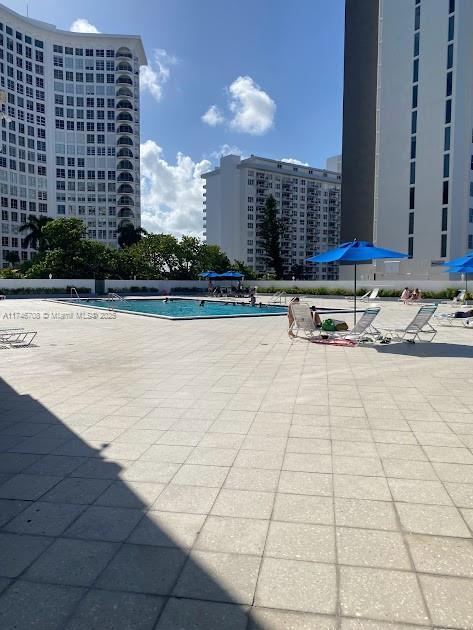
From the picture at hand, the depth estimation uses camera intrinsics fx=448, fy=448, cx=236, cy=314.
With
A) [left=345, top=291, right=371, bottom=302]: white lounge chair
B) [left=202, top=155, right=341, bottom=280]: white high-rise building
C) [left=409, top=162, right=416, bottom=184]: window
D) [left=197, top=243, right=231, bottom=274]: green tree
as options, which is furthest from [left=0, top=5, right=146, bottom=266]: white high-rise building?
[left=345, top=291, right=371, bottom=302]: white lounge chair

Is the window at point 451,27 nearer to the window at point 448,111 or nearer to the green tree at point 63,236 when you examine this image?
the window at point 448,111

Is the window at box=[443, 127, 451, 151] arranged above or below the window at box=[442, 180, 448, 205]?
above

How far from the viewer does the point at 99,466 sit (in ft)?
13.6

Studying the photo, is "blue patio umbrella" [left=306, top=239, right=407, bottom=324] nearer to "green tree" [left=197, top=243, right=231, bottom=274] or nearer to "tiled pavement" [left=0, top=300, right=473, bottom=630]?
"tiled pavement" [left=0, top=300, right=473, bottom=630]

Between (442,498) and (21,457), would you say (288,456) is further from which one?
(21,457)

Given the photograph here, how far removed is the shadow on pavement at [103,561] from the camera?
7.48 ft

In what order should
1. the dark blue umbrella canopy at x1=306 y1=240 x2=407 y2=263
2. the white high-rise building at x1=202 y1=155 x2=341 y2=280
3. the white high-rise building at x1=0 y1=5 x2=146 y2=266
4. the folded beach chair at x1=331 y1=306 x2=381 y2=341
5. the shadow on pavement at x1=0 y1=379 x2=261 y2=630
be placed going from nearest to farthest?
the shadow on pavement at x1=0 y1=379 x2=261 y2=630 < the dark blue umbrella canopy at x1=306 y1=240 x2=407 y2=263 < the folded beach chair at x1=331 y1=306 x2=381 y2=341 < the white high-rise building at x1=0 y1=5 x2=146 y2=266 < the white high-rise building at x1=202 y1=155 x2=341 y2=280

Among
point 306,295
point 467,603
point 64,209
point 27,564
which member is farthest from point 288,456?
point 64,209

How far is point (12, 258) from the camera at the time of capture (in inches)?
3327

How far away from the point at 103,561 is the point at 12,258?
9248cm

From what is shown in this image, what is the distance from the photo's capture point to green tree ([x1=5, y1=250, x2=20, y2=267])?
277 ft

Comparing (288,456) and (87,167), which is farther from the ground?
(87,167)

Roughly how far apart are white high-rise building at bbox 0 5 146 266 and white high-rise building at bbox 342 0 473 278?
52.9 metres

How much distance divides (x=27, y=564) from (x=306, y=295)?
38.5 metres
